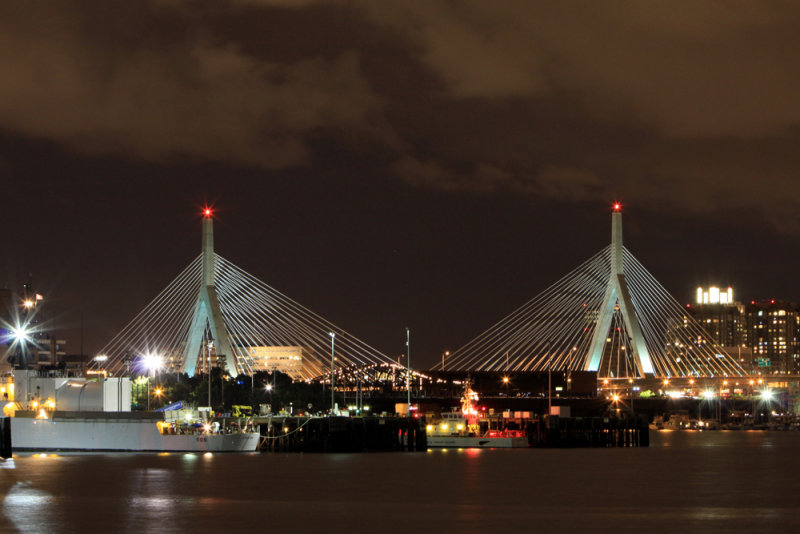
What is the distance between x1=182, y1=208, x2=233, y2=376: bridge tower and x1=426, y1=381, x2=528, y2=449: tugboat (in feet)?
52.2

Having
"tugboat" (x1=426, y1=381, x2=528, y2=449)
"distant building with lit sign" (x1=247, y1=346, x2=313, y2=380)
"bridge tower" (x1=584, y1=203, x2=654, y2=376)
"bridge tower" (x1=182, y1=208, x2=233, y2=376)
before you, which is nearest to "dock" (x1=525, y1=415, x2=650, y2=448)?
"tugboat" (x1=426, y1=381, x2=528, y2=449)

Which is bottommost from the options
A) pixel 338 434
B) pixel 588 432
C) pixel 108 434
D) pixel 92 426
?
pixel 588 432

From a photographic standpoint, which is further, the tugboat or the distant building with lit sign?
the distant building with lit sign

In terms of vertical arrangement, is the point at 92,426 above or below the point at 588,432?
above

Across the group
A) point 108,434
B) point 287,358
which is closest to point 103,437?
point 108,434

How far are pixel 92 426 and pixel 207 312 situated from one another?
16.0 meters

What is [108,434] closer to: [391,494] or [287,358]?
[391,494]

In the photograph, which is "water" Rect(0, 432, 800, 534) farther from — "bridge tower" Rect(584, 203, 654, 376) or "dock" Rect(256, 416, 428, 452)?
"bridge tower" Rect(584, 203, 654, 376)

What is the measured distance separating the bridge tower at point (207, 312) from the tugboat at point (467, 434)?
52.2 feet

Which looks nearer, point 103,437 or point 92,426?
point 92,426

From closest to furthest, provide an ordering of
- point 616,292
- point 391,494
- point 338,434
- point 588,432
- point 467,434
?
point 391,494 < point 338,434 < point 467,434 < point 588,432 < point 616,292

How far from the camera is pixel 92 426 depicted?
69.6 meters

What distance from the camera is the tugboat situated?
84.4 meters

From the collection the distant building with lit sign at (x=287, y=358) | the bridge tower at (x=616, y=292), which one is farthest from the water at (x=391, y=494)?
the distant building with lit sign at (x=287, y=358)
